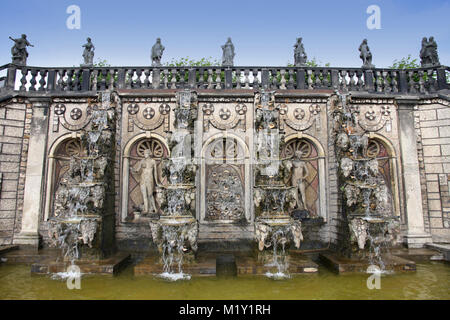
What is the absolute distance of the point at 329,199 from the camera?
10148mm

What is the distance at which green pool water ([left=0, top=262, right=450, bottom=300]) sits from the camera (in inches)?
220

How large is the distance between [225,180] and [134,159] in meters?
3.79

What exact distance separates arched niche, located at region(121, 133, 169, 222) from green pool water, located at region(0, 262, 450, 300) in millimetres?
3595

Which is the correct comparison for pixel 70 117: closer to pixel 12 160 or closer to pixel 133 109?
pixel 133 109

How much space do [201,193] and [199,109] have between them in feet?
11.0

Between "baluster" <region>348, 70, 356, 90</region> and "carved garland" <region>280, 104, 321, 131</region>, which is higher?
"baluster" <region>348, 70, 356, 90</region>

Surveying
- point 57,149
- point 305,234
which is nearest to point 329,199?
point 305,234

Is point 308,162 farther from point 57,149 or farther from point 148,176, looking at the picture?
point 57,149

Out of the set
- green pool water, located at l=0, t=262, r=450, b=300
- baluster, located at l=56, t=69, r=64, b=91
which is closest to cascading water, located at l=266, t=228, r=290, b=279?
green pool water, located at l=0, t=262, r=450, b=300

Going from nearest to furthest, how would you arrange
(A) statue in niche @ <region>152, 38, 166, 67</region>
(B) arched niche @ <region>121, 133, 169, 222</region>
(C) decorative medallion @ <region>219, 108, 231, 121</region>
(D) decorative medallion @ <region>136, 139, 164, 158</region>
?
(B) arched niche @ <region>121, 133, 169, 222</region> → (C) decorative medallion @ <region>219, 108, 231, 121</region> → (D) decorative medallion @ <region>136, 139, 164, 158</region> → (A) statue in niche @ <region>152, 38, 166, 67</region>

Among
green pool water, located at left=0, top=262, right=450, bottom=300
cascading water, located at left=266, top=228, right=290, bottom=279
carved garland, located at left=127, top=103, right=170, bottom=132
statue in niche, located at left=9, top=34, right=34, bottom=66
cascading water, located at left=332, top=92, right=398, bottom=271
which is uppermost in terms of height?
statue in niche, located at left=9, top=34, right=34, bottom=66

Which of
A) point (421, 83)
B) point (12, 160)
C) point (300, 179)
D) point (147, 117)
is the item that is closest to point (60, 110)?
point (12, 160)

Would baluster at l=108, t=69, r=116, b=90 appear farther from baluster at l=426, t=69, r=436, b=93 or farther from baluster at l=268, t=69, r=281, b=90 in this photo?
baluster at l=426, t=69, r=436, b=93
